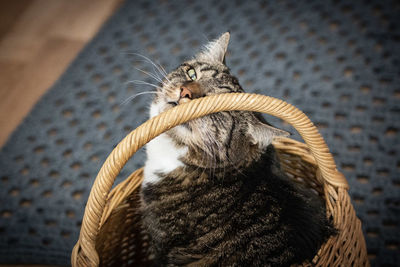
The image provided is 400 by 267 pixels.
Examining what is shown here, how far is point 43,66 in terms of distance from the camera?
165cm

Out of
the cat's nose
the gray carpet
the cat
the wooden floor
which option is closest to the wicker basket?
the cat

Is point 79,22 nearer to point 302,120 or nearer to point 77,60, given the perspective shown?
point 77,60

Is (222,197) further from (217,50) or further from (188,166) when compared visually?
(217,50)

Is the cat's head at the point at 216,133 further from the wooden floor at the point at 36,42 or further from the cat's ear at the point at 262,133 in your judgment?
the wooden floor at the point at 36,42

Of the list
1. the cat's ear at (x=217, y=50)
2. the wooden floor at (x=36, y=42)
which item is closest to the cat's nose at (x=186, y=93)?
the cat's ear at (x=217, y=50)

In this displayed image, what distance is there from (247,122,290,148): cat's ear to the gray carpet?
Answer: 59 centimetres

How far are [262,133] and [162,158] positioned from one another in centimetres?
29

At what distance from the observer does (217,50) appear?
2.98ft

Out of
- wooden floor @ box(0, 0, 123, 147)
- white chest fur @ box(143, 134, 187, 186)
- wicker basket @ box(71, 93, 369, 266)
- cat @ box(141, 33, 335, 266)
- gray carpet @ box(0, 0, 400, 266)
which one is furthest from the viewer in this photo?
wooden floor @ box(0, 0, 123, 147)

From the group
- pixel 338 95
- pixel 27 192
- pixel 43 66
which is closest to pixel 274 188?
pixel 338 95

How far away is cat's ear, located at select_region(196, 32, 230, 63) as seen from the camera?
2.88 ft

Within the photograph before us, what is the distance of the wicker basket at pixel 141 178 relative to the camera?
1.80 ft

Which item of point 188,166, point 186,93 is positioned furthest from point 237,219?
point 186,93

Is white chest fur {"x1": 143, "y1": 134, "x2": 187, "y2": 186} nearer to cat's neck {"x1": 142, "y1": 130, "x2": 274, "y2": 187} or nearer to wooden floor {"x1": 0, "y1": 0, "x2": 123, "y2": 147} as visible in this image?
cat's neck {"x1": 142, "y1": 130, "x2": 274, "y2": 187}
